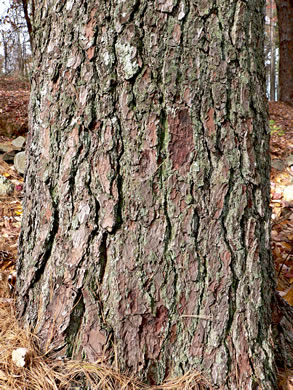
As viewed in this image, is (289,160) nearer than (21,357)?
No

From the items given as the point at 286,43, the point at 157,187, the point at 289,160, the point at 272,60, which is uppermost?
the point at 272,60

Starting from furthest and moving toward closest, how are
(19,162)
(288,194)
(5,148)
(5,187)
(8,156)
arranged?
(5,148)
(8,156)
(19,162)
(288,194)
(5,187)

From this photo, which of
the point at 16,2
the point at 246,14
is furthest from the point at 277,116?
the point at 16,2

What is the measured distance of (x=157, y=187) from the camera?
1.15 m

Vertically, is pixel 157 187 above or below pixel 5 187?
above

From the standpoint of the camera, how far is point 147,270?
1.16m

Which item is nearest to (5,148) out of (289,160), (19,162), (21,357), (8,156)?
(8,156)

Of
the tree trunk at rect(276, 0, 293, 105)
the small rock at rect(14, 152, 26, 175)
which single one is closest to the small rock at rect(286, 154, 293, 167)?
the small rock at rect(14, 152, 26, 175)

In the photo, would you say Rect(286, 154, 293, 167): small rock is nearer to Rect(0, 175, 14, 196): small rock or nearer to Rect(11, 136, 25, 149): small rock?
Rect(0, 175, 14, 196): small rock

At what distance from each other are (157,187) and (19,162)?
3.49m

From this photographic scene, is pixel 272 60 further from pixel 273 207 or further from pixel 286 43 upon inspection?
pixel 273 207

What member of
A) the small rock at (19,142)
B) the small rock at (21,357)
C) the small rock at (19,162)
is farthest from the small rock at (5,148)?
the small rock at (21,357)

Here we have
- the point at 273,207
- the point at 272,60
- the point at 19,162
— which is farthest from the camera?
the point at 272,60

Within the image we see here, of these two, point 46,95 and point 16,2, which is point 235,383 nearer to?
point 46,95
